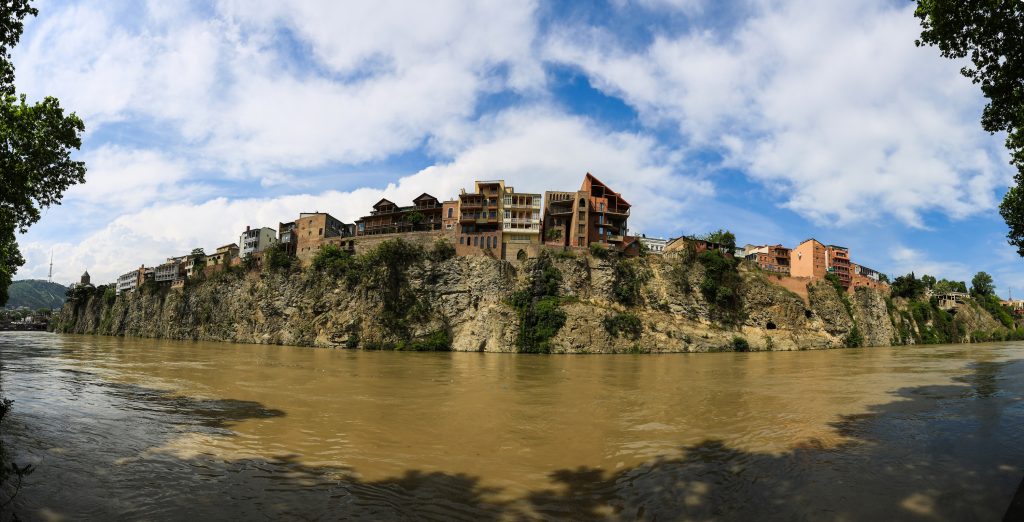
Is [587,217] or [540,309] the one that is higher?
[587,217]

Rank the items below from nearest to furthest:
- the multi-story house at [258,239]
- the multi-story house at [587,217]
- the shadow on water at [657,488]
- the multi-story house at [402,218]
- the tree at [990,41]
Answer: the shadow on water at [657,488], the tree at [990,41], the multi-story house at [587,217], the multi-story house at [402,218], the multi-story house at [258,239]

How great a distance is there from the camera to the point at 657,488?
7.58 meters

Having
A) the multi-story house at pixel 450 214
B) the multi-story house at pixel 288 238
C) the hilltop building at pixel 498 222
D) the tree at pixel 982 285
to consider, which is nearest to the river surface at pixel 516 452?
the hilltop building at pixel 498 222

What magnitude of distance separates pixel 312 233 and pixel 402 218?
13.1 metres

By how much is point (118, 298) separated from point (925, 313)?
145256 mm

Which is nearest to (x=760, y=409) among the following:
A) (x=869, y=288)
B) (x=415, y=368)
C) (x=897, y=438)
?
(x=897, y=438)

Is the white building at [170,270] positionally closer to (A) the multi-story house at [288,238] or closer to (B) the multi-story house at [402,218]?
(A) the multi-story house at [288,238]

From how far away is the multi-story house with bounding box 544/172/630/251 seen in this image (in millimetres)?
59312

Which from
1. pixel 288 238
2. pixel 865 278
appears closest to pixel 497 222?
pixel 288 238

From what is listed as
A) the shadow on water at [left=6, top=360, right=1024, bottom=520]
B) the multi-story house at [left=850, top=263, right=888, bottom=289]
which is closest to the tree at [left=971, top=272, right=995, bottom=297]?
the multi-story house at [left=850, top=263, right=888, bottom=289]

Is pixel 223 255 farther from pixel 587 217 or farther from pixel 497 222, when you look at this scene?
pixel 587 217

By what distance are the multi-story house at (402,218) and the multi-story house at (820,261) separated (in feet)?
173

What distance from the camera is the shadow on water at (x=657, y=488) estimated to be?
6.49 meters

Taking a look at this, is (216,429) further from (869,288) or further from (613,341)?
(869,288)
